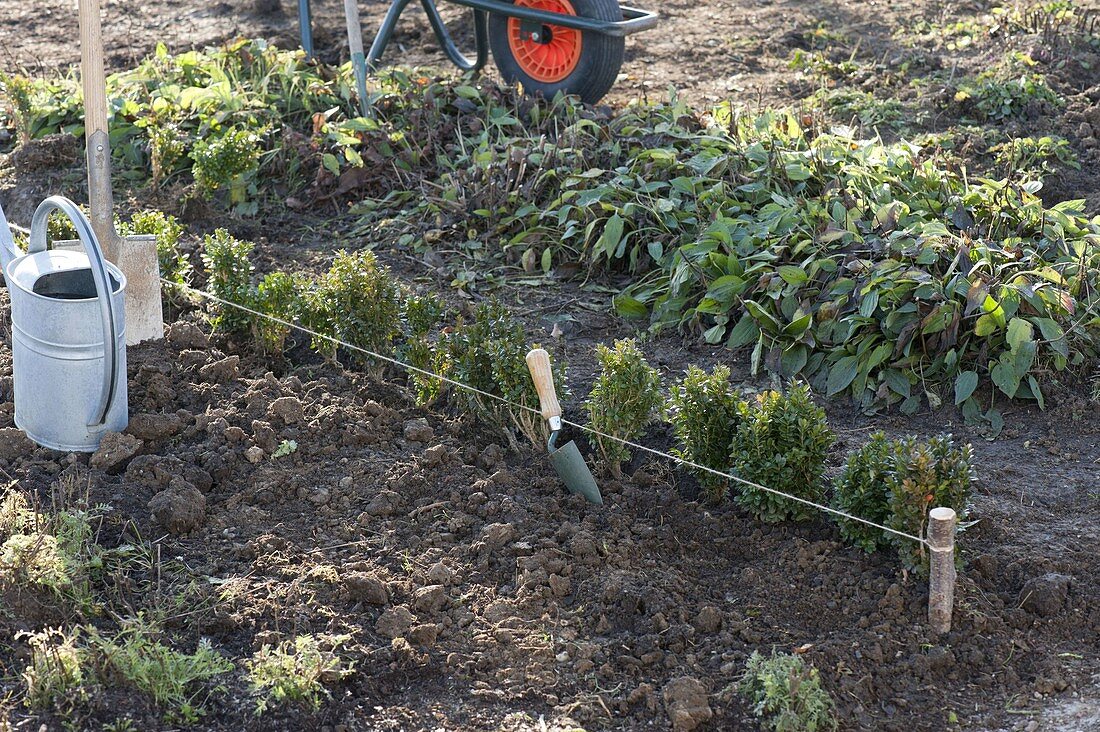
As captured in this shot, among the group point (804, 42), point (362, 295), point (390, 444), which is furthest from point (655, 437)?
point (804, 42)

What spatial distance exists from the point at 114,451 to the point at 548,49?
3600 mm

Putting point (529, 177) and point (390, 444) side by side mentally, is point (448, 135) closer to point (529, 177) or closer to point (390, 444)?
point (529, 177)

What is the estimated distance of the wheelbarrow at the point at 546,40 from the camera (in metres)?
5.77

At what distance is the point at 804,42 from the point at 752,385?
3813mm

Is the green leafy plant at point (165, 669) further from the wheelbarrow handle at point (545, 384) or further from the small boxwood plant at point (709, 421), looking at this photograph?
the small boxwood plant at point (709, 421)

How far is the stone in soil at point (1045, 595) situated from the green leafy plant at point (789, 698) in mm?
696

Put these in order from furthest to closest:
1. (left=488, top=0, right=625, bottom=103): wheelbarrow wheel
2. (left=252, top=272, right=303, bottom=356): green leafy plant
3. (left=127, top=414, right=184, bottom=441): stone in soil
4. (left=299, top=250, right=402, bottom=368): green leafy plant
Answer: (left=488, top=0, right=625, bottom=103): wheelbarrow wheel
(left=252, top=272, right=303, bottom=356): green leafy plant
(left=299, top=250, right=402, bottom=368): green leafy plant
(left=127, top=414, right=184, bottom=441): stone in soil

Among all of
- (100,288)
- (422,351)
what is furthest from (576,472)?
(100,288)

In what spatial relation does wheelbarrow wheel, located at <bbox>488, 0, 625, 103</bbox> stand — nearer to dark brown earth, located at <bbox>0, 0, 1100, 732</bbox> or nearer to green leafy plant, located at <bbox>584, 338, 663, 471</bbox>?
dark brown earth, located at <bbox>0, 0, 1100, 732</bbox>

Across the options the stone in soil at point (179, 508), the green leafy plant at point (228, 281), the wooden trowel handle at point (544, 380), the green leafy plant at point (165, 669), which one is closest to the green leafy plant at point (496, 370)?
the wooden trowel handle at point (544, 380)

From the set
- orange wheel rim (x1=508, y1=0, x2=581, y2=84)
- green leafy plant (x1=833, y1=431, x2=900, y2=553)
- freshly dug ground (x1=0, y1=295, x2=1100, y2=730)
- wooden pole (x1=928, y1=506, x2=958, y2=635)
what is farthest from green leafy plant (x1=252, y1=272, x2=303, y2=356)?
orange wheel rim (x1=508, y1=0, x2=581, y2=84)

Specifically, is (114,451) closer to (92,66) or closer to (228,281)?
(228,281)

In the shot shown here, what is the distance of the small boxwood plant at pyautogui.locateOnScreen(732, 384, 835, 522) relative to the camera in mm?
3221

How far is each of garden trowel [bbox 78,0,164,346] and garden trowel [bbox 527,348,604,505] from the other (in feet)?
4.84
